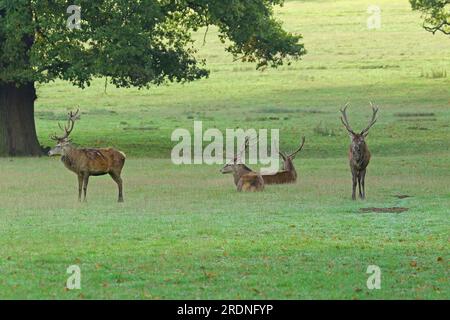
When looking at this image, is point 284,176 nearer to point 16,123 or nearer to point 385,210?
Answer: point 385,210

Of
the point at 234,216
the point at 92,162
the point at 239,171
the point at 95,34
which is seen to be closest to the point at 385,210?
the point at 234,216

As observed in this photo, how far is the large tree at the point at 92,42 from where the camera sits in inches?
1243

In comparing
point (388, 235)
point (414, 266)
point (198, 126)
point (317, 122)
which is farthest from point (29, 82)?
point (414, 266)

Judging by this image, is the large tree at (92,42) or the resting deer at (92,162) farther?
the large tree at (92,42)

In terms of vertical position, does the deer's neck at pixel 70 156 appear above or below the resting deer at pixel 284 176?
above

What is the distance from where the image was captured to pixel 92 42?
108 ft

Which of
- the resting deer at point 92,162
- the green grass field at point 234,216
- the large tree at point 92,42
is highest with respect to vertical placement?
the large tree at point 92,42

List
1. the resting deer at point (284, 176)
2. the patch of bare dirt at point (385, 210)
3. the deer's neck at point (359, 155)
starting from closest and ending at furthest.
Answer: the patch of bare dirt at point (385, 210)
the deer's neck at point (359, 155)
the resting deer at point (284, 176)

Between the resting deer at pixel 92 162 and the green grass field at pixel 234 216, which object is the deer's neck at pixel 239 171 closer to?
the green grass field at pixel 234 216

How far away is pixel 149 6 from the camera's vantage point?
31750 mm

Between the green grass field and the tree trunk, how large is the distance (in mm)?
2182

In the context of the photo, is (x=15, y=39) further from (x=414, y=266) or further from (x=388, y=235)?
(x=414, y=266)

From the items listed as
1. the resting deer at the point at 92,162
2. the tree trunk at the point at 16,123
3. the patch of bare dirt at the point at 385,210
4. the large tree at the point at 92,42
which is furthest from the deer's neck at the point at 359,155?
the tree trunk at the point at 16,123

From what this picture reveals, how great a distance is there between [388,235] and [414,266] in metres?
2.74
